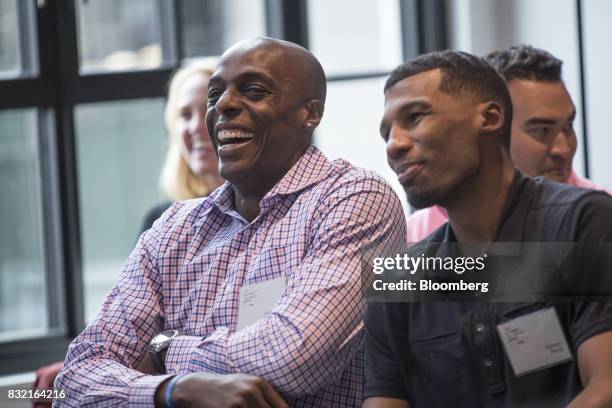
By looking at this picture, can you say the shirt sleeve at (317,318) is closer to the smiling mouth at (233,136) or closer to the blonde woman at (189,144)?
the smiling mouth at (233,136)

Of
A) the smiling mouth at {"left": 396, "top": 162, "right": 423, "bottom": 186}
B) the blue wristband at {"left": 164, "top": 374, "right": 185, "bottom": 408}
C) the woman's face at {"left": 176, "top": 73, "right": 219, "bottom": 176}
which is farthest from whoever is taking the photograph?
the woman's face at {"left": 176, "top": 73, "right": 219, "bottom": 176}

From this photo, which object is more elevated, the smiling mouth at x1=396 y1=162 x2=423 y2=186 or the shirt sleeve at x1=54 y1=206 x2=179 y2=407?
the smiling mouth at x1=396 y1=162 x2=423 y2=186

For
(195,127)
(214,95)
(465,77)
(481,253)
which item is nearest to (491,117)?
(465,77)

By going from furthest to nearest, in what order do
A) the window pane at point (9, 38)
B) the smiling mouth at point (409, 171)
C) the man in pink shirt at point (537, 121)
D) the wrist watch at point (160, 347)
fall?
the window pane at point (9, 38)
the man in pink shirt at point (537, 121)
the wrist watch at point (160, 347)
the smiling mouth at point (409, 171)

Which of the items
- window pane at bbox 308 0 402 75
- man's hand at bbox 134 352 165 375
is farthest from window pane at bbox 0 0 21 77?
man's hand at bbox 134 352 165 375

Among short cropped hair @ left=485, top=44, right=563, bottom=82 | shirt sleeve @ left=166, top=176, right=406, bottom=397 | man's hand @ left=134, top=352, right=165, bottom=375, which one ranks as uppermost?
short cropped hair @ left=485, top=44, right=563, bottom=82

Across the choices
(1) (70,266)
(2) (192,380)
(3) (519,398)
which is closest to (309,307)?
(2) (192,380)

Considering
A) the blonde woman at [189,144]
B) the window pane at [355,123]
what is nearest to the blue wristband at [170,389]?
the blonde woman at [189,144]

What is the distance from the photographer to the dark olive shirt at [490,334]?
5.48 feet

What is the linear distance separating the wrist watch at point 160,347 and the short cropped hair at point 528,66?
46.6 inches

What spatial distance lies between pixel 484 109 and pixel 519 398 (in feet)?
1.76

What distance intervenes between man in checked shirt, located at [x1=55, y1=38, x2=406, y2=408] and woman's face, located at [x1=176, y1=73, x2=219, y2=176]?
1.14 meters

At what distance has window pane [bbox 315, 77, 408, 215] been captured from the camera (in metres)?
4.54

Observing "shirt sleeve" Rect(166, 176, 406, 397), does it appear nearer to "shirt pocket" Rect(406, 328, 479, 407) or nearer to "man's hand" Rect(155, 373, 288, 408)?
"man's hand" Rect(155, 373, 288, 408)
